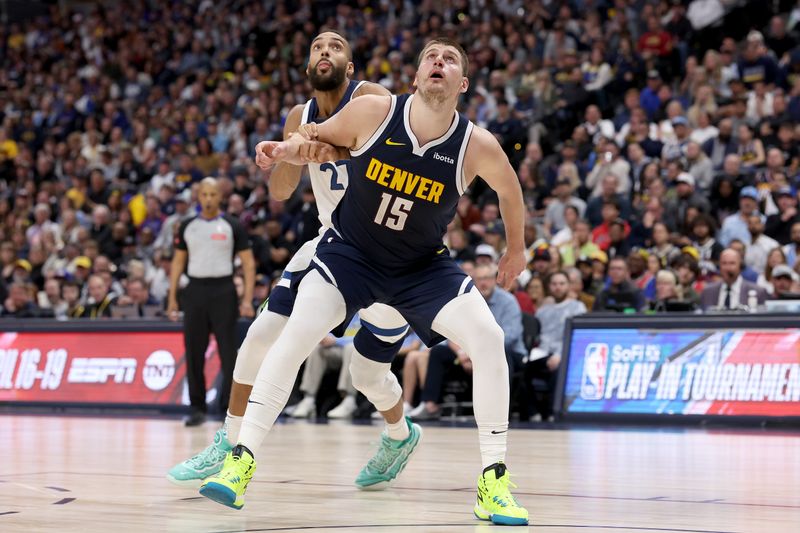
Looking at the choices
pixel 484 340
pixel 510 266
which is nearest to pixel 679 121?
pixel 510 266

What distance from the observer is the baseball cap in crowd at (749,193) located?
47.1ft

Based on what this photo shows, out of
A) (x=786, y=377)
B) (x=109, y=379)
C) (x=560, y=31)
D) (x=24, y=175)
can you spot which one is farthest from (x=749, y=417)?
(x=24, y=175)

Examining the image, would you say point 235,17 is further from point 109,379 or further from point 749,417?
point 749,417

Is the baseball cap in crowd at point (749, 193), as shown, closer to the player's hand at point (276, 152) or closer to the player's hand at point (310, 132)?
the player's hand at point (310, 132)

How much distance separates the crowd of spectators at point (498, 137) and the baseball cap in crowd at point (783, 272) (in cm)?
3

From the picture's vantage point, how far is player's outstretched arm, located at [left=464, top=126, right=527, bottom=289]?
548cm

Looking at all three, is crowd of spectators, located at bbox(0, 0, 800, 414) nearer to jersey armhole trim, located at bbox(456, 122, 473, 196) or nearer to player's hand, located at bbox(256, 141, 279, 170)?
jersey armhole trim, located at bbox(456, 122, 473, 196)

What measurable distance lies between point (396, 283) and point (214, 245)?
6422 millimetres

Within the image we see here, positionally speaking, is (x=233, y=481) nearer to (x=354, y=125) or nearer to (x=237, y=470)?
(x=237, y=470)

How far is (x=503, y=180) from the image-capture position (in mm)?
5539

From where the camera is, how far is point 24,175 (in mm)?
24359

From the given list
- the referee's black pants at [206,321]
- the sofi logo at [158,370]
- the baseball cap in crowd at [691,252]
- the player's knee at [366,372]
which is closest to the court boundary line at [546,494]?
the player's knee at [366,372]

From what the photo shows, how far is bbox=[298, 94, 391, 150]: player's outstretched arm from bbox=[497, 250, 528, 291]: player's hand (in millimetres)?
907

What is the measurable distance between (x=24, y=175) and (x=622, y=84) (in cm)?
1271
